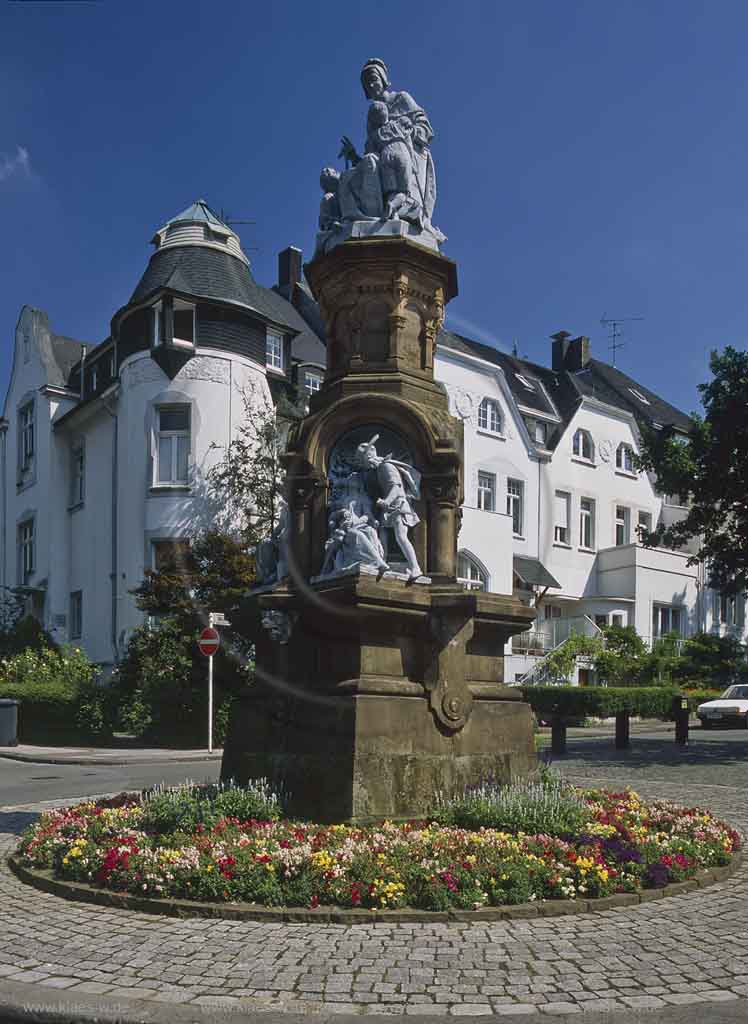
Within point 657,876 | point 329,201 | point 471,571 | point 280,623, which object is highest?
point 329,201

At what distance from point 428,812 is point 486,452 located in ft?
99.3

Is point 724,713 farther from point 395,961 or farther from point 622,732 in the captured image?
point 395,961

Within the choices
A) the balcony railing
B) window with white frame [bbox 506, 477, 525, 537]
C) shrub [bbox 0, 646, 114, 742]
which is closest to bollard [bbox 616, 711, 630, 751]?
shrub [bbox 0, 646, 114, 742]

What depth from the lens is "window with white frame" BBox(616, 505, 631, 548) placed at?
147ft

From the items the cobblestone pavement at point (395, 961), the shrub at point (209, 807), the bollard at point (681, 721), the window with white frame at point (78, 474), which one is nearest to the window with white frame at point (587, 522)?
the window with white frame at point (78, 474)

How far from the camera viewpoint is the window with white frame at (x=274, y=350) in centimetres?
3201

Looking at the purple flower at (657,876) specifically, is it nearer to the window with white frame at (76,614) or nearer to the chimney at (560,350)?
the window with white frame at (76,614)

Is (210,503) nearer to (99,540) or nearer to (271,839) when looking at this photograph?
(99,540)

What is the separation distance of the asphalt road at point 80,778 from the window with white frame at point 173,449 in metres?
10.6

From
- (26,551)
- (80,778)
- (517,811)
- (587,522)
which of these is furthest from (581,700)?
(517,811)

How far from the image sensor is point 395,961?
18.8ft

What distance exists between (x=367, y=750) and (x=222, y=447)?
20.9 metres

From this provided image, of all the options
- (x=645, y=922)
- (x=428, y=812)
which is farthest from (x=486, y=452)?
(x=645, y=922)

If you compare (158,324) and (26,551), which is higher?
(158,324)
